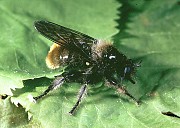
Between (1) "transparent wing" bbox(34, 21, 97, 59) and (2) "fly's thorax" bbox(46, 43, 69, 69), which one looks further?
(2) "fly's thorax" bbox(46, 43, 69, 69)

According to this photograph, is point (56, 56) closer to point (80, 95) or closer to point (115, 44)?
point (80, 95)

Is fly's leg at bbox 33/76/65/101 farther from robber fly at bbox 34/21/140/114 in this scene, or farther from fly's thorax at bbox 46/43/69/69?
fly's thorax at bbox 46/43/69/69

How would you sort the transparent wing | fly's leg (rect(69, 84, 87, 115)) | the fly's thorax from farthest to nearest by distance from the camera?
the fly's thorax < fly's leg (rect(69, 84, 87, 115)) < the transparent wing

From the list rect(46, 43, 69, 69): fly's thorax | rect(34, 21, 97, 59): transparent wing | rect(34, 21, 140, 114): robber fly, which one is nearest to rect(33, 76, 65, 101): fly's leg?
rect(34, 21, 140, 114): robber fly

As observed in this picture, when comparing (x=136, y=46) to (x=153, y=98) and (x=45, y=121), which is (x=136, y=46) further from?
(x=45, y=121)

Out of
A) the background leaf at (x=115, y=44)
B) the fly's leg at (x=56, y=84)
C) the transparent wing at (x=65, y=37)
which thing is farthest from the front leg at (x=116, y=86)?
the fly's leg at (x=56, y=84)

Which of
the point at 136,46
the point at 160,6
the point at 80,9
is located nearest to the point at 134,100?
the point at 136,46

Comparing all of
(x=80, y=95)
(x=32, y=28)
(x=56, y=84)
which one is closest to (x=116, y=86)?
(x=80, y=95)
